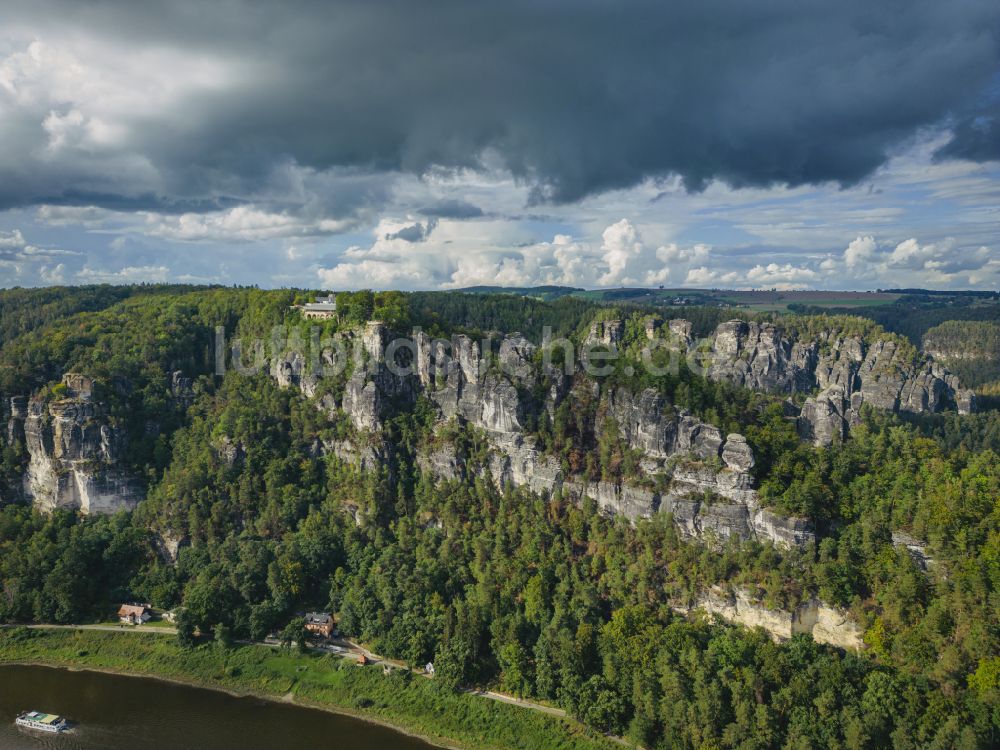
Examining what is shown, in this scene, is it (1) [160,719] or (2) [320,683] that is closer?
(1) [160,719]

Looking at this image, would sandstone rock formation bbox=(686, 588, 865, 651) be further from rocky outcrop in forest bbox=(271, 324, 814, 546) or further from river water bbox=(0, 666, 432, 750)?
river water bbox=(0, 666, 432, 750)

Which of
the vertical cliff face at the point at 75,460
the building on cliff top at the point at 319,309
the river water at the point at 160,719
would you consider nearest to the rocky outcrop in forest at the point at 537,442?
the building on cliff top at the point at 319,309

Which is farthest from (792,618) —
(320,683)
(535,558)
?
(320,683)

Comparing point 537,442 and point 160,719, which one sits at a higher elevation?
point 537,442

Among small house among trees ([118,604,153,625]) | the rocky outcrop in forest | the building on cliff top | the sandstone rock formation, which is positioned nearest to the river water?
small house among trees ([118,604,153,625])

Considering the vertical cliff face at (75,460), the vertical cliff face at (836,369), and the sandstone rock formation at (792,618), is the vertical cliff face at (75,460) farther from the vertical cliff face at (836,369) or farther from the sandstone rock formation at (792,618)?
the vertical cliff face at (836,369)

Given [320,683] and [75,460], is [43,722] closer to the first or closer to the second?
[320,683]

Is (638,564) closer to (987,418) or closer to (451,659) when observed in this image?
(451,659)
